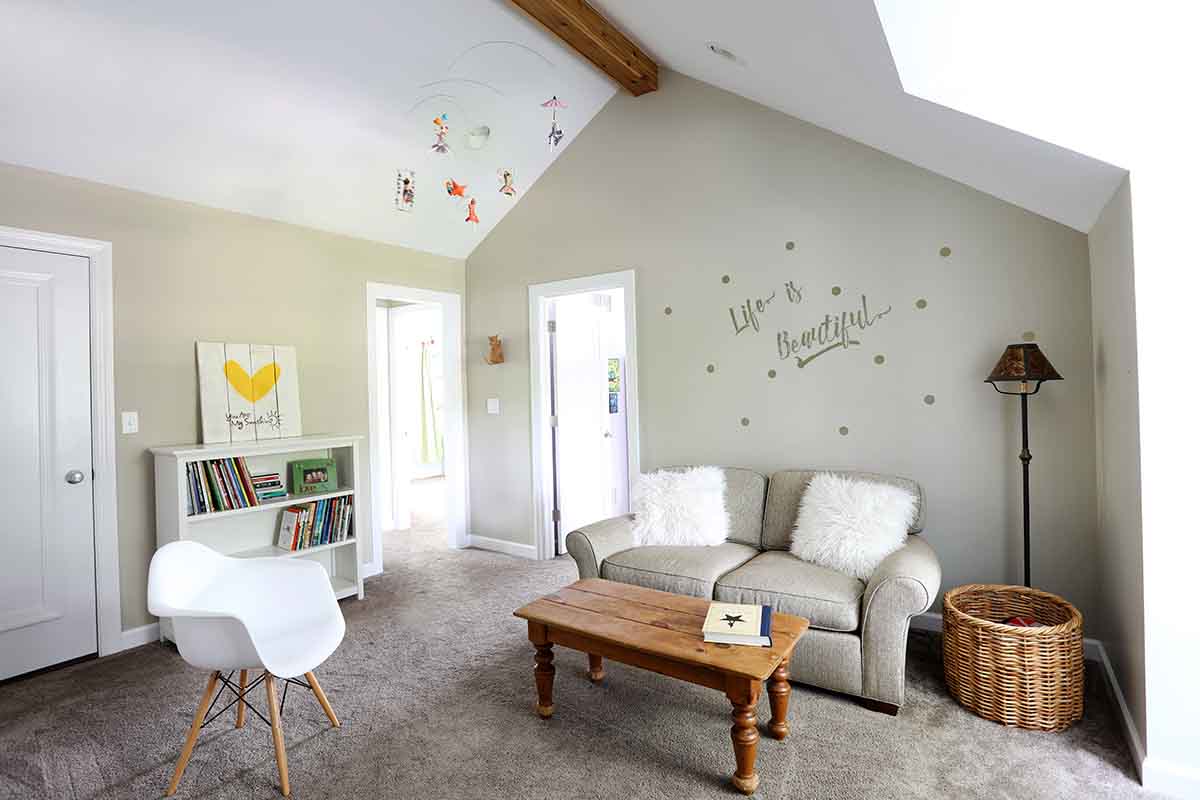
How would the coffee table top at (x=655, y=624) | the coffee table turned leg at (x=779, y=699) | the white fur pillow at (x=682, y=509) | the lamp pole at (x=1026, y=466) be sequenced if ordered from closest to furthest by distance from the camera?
the coffee table top at (x=655, y=624) → the coffee table turned leg at (x=779, y=699) → the lamp pole at (x=1026, y=466) → the white fur pillow at (x=682, y=509)

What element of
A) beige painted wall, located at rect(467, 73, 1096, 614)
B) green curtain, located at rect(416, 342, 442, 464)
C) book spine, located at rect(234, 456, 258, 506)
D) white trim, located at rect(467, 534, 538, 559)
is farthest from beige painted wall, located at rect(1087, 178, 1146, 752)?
green curtain, located at rect(416, 342, 442, 464)

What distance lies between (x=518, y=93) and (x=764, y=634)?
131 inches

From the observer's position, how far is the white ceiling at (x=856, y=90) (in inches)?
82.7

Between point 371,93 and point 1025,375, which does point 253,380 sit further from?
point 1025,375

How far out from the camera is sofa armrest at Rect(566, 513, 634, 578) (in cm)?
316

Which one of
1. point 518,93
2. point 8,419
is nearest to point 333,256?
point 518,93

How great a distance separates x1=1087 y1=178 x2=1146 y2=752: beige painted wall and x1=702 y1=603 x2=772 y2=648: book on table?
114 cm

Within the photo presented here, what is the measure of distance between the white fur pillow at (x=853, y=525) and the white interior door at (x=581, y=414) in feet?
7.09

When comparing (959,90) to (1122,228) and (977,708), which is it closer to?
(1122,228)

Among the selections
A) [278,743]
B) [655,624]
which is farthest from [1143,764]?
[278,743]

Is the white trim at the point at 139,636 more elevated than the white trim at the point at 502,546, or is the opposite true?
the white trim at the point at 502,546

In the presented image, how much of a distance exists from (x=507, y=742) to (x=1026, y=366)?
253 cm

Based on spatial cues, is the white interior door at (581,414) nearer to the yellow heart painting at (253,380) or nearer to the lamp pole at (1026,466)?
Result: the yellow heart painting at (253,380)

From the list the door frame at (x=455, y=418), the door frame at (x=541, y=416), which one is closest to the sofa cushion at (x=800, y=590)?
the door frame at (x=541, y=416)
